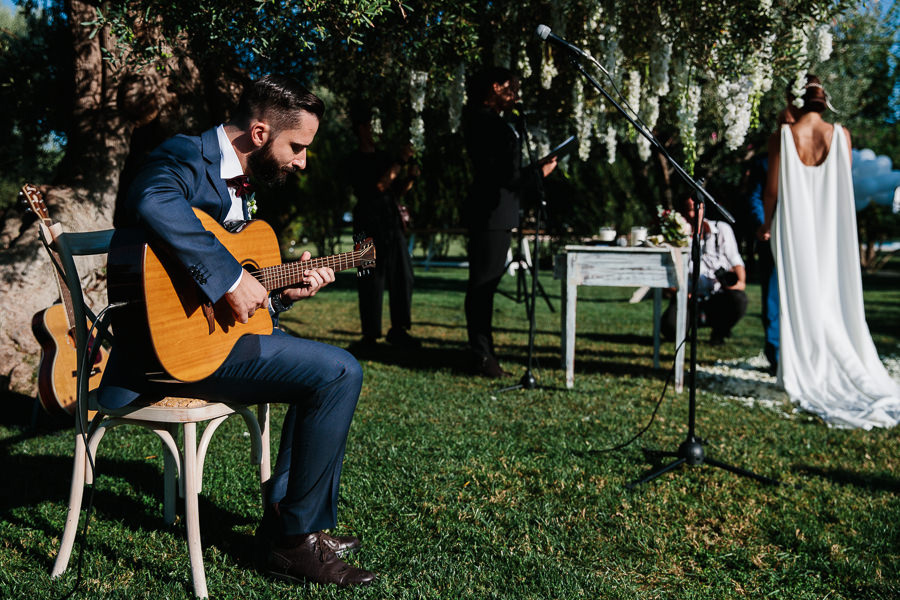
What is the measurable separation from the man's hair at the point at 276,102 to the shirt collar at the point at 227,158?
0.25ft

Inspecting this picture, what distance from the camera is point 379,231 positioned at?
24.0ft

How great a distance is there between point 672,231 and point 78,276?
4.98 m

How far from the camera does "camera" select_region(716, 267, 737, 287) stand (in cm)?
755

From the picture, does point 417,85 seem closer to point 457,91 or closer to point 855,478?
point 457,91

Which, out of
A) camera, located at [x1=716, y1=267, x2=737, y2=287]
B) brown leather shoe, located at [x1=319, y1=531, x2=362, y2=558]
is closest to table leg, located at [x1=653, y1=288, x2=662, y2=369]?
camera, located at [x1=716, y1=267, x2=737, y2=287]

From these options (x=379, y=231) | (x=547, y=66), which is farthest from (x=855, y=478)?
(x=547, y=66)

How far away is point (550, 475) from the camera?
3.67 meters

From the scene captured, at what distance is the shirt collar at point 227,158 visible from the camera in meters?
2.42

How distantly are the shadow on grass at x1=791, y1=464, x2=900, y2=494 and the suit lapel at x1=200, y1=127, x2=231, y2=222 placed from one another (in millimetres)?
3420

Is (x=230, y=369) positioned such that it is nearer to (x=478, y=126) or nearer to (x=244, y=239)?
(x=244, y=239)

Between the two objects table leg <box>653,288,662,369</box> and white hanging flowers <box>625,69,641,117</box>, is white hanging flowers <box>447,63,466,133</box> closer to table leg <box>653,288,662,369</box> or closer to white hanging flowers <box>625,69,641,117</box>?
white hanging flowers <box>625,69,641,117</box>

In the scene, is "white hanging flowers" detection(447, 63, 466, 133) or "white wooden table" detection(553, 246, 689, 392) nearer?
"white wooden table" detection(553, 246, 689, 392)

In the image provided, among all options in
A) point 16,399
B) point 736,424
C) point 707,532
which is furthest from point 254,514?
point 736,424

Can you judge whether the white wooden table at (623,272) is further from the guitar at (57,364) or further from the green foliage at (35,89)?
the green foliage at (35,89)
